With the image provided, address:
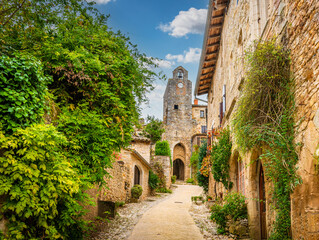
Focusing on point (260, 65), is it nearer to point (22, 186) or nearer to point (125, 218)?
point (22, 186)

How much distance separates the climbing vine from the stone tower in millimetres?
28204

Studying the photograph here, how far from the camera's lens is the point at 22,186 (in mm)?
3879

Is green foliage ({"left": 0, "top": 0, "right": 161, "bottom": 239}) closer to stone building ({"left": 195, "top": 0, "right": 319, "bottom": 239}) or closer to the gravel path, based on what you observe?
the gravel path

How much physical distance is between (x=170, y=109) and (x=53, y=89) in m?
29.0

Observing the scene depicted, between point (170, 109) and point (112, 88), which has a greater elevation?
point (170, 109)

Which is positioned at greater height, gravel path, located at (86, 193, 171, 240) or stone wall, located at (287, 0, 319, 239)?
stone wall, located at (287, 0, 319, 239)

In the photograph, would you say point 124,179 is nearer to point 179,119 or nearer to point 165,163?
point 165,163

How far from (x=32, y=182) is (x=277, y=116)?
3.87 m

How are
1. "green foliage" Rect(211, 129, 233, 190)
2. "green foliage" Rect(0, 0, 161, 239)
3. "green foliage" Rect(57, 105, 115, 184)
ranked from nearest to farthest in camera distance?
"green foliage" Rect(0, 0, 161, 239) < "green foliage" Rect(57, 105, 115, 184) < "green foliage" Rect(211, 129, 233, 190)

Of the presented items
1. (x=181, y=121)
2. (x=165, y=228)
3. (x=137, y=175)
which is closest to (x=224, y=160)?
(x=165, y=228)

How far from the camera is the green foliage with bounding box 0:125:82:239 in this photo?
3.81 metres

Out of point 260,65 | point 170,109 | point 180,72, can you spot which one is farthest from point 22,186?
point 180,72

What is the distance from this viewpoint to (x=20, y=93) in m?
4.19

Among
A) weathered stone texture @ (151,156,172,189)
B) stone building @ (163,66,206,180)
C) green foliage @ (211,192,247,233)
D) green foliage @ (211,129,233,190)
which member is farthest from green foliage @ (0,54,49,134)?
stone building @ (163,66,206,180)
